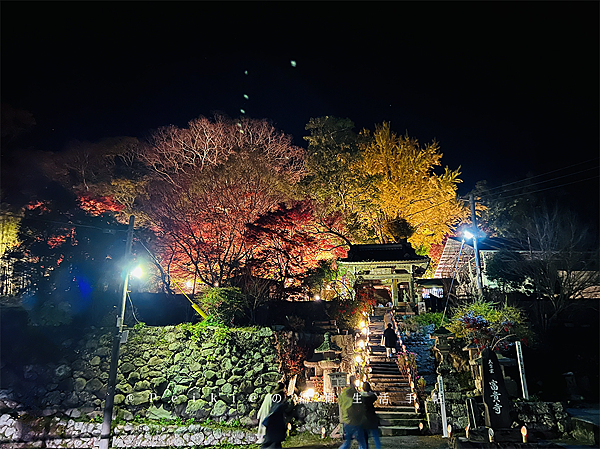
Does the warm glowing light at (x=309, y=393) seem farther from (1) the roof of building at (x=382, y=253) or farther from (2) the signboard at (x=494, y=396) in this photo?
(1) the roof of building at (x=382, y=253)

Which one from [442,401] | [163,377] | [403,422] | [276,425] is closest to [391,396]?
[403,422]

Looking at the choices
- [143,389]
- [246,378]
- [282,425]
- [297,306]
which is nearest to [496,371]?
[282,425]

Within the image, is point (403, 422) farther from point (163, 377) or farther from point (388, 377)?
point (163, 377)

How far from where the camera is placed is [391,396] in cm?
1284

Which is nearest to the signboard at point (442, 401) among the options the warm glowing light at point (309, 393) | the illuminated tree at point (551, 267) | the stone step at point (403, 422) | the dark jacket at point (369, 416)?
the stone step at point (403, 422)

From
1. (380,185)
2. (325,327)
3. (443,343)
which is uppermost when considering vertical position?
(380,185)

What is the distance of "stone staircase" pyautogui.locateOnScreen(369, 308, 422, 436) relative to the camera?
11453 millimetres

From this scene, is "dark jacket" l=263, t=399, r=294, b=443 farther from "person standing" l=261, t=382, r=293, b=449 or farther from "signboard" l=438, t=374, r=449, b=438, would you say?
"signboard" l=438, t=374, r=449, b=438

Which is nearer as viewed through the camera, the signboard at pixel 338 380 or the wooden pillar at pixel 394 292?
the signboard at pixel 338 380

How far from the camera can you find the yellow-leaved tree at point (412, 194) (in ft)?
98.4

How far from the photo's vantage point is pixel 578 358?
16297mm

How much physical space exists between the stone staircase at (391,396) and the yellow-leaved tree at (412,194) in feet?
50.0

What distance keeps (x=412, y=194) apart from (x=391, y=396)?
20.2m

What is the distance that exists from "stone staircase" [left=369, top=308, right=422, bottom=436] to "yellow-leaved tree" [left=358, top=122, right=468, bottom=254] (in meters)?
15.2
